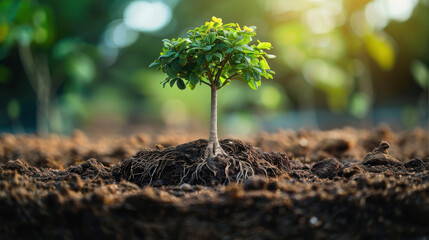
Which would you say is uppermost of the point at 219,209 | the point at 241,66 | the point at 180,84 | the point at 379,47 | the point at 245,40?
the point at 379,47

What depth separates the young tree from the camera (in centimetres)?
222

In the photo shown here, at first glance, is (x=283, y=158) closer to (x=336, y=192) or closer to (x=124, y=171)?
(x=336, y=192)

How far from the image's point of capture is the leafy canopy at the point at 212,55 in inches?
87.4

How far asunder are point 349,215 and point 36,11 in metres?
6.39

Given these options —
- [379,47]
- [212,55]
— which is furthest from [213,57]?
[379,47]

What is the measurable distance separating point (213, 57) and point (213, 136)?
456 mm

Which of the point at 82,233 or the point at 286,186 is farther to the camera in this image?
the point at 286,186

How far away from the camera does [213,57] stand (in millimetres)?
2273

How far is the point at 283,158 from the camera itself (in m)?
2.64

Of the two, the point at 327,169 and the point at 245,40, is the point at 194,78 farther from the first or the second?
the point at 327,169

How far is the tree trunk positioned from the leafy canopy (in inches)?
3.8

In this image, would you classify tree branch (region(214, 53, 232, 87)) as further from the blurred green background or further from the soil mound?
the blurred green background

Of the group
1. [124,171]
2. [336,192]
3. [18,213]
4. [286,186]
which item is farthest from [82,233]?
[336,192]

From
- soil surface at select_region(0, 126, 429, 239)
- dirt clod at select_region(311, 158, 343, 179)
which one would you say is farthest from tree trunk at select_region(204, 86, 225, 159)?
dirt clod at select_region(311, 158, 343, 179)
